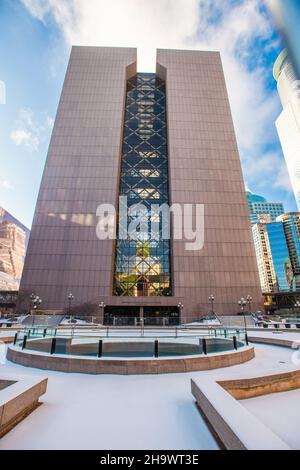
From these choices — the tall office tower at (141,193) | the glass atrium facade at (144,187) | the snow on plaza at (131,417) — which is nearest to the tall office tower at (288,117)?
the snow on plaza at (131,417)

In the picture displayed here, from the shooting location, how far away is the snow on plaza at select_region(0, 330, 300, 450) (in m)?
3.57

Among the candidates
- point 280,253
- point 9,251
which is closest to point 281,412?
point 280,253

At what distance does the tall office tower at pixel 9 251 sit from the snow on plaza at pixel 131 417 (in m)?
123

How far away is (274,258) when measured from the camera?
11506 centimetres

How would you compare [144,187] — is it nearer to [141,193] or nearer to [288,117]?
[141,193]

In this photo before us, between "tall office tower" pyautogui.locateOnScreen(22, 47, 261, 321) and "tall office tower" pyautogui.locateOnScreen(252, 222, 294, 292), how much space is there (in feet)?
273

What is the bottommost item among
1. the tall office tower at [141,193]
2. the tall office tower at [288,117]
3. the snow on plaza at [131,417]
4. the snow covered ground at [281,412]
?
the snow on plaza at [131,417]

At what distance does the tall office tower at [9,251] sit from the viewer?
379 feet

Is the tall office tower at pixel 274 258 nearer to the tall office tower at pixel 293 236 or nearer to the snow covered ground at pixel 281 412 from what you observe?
the tall office tower at pixel 293 236

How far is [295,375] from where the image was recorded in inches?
245

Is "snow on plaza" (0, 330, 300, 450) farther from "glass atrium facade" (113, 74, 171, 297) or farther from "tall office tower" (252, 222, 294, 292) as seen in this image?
"tall office tower" (252, 222, 294, 292)

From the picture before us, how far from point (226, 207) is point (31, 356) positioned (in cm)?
4518

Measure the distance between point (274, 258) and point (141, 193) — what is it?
95064 millimetres

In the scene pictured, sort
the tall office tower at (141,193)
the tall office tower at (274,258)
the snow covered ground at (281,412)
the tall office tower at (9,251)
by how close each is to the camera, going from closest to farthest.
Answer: the snow covered ground at (281,412) → the tall office tower at (141,193) → the tall office tower at (274,258) → the tall office tower at (9,251)
